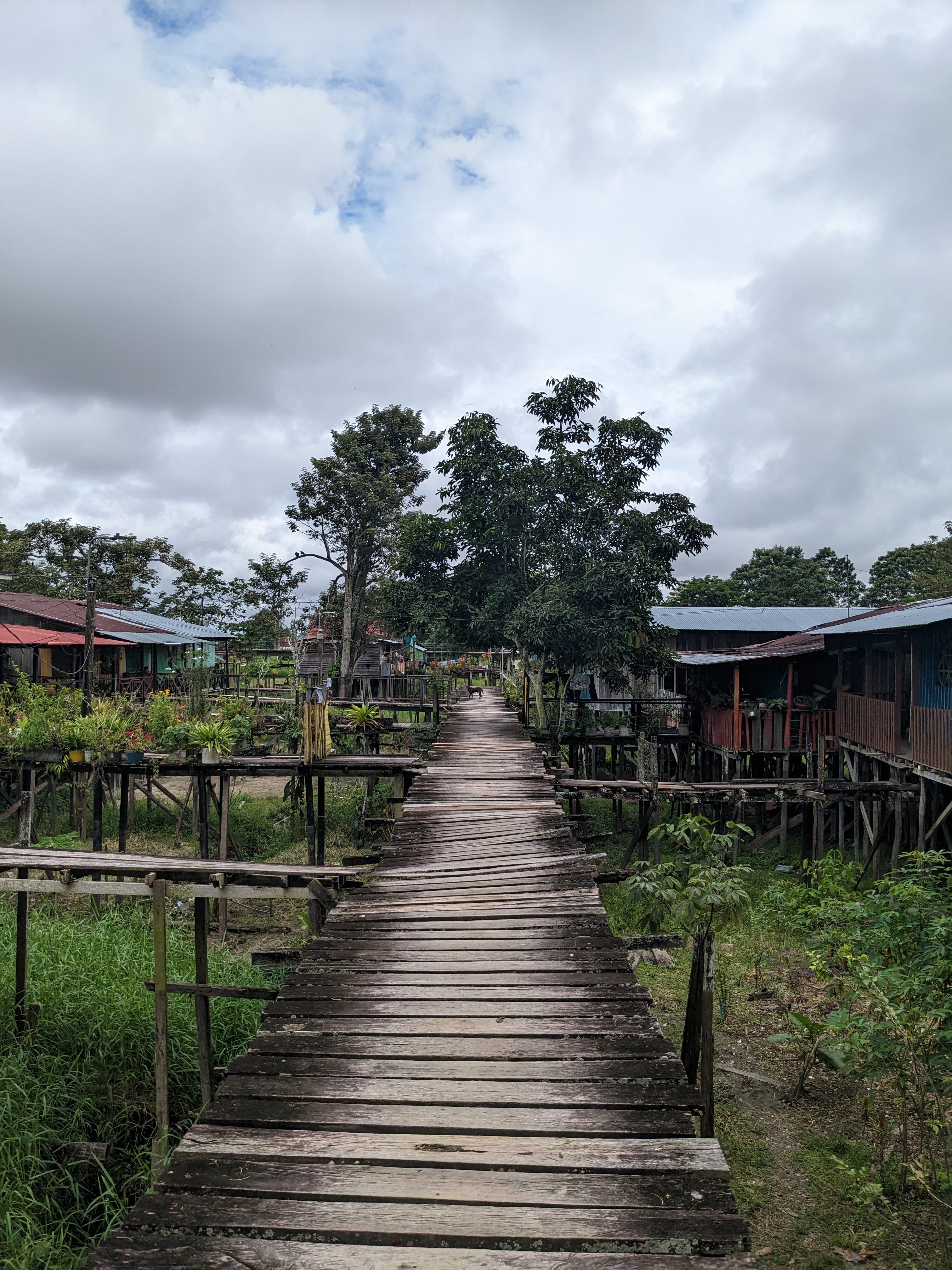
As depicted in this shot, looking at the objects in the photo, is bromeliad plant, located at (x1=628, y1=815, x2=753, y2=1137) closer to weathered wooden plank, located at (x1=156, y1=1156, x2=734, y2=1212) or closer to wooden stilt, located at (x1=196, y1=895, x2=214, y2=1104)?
weathered wooden plank, located at (x1=156, y1=1156, x2=734, y2=1212)

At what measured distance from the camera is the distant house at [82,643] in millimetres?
20406

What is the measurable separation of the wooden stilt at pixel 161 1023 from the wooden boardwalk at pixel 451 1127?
4.00ft

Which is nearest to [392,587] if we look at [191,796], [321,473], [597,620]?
[597,620]

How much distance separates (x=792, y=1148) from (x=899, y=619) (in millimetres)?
10130

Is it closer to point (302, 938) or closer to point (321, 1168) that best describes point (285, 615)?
point (302, 938)

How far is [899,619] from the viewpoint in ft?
45.6

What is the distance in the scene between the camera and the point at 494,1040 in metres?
3.75

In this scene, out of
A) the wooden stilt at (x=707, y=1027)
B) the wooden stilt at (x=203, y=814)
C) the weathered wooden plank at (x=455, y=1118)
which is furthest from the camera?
the wooden stilt at (x=203, y=814)

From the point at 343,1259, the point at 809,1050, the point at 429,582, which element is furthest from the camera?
the point at 429,582

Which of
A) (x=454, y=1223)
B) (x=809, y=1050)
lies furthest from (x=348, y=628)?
(x=454, y=1223)

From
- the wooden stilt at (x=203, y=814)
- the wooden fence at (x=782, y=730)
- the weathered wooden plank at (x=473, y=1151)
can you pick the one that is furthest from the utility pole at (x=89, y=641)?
the wooden fence at (x=782, y=730)

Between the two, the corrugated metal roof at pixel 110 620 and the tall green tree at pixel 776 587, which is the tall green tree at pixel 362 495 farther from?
the tall green tree at pixel 776 587

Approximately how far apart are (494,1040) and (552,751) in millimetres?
9857

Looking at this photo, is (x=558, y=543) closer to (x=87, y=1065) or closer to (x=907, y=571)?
(x=87, y=1065)
